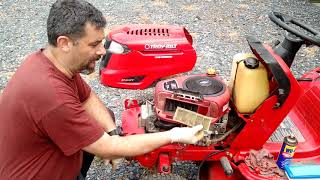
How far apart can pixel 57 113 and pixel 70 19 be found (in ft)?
1.42

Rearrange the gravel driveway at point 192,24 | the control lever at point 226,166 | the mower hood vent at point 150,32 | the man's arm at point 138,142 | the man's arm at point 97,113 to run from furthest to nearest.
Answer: the gravel driveway at point 192,24 → the mower hood vent at point 150,32 → the man's arm at point 97,113 → the control lever at point 226,166 → the man's arm at point 138,142

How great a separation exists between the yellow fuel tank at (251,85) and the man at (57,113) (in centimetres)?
39

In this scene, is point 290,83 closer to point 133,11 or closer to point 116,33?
point 116,33

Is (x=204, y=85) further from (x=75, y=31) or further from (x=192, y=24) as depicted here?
(x=192, y=24)

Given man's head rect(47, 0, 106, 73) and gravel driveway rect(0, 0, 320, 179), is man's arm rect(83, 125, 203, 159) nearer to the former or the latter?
man's head rect(47, 0, 106, 73)

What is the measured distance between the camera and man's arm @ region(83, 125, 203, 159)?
2.02 metres

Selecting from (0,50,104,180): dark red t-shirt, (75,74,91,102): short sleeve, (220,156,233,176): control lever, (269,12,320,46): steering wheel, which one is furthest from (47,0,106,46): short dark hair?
(269,12,320,46): steering wheel

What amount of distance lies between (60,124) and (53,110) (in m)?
0.08

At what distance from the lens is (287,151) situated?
2346 millimetres

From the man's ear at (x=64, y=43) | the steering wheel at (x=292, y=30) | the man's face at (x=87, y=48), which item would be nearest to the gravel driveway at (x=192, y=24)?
the steering wheel at (x=292, y=30)

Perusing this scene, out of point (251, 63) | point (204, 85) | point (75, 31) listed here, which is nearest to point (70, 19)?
point (75, 31)

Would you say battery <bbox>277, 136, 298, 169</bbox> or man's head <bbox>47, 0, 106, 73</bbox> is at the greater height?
man's head <bbox>47, 0, 106, 73</bbox>

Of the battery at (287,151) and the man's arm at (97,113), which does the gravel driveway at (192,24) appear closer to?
the man's arm at (97,113)

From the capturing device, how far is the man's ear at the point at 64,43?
6.27 feet
